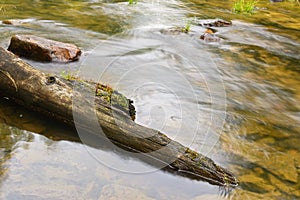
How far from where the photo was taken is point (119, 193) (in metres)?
3.08

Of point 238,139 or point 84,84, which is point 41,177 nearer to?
point 84,84

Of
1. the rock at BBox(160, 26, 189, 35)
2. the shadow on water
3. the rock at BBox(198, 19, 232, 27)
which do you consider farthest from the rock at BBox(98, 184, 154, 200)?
the rock at BBox(198, 19, 232, 27)

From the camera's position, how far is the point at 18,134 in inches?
148

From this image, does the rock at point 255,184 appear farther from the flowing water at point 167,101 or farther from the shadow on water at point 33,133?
the shadow on water at point 33,133

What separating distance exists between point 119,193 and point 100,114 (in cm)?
95

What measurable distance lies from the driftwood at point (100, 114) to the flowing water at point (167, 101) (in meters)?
0.12

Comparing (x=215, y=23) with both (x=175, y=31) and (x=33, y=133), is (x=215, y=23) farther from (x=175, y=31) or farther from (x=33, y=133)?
(x=33, y=133)

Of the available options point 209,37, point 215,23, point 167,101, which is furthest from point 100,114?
point 215,23

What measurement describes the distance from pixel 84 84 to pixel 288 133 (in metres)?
2.74

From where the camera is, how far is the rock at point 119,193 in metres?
3.04

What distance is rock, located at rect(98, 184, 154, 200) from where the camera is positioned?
304cm

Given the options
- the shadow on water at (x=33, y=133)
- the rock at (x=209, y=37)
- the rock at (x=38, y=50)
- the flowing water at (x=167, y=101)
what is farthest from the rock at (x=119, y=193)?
the rock at (x=209, y=37)

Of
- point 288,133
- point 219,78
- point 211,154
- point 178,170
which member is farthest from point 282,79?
point 178,170

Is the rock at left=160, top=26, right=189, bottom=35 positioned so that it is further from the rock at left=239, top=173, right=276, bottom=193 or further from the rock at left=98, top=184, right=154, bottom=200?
the rock at left=98, top=184, right=154, bottom=200
